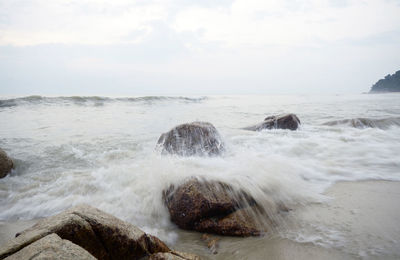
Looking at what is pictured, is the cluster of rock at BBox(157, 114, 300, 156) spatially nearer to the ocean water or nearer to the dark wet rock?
the ocean water

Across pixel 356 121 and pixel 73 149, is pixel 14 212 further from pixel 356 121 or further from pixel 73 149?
pixel 356 121

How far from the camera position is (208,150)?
5.08 metres

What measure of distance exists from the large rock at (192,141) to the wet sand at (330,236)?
8.00ft

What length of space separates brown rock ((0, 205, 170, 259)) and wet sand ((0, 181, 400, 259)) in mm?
723

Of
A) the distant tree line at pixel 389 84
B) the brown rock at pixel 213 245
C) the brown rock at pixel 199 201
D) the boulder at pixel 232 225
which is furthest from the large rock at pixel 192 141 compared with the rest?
the distant tree line at pixel 389 84

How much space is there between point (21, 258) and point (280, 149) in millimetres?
5394

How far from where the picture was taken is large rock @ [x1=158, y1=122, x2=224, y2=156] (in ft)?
16.6

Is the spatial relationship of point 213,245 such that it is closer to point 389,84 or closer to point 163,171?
point 163,171

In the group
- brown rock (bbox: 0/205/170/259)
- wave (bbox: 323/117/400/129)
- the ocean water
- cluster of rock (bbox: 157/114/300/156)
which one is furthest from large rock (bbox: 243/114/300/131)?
brown rock (bbox: 0/205/170/259)

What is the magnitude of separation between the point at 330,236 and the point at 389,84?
9824cm

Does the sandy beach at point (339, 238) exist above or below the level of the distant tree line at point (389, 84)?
below

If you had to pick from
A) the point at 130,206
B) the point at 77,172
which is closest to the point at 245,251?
the point at 130,206

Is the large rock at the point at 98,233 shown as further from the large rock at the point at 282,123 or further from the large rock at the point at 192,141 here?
the large rock at the point at 282,123

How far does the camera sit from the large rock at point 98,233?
1.55 m
